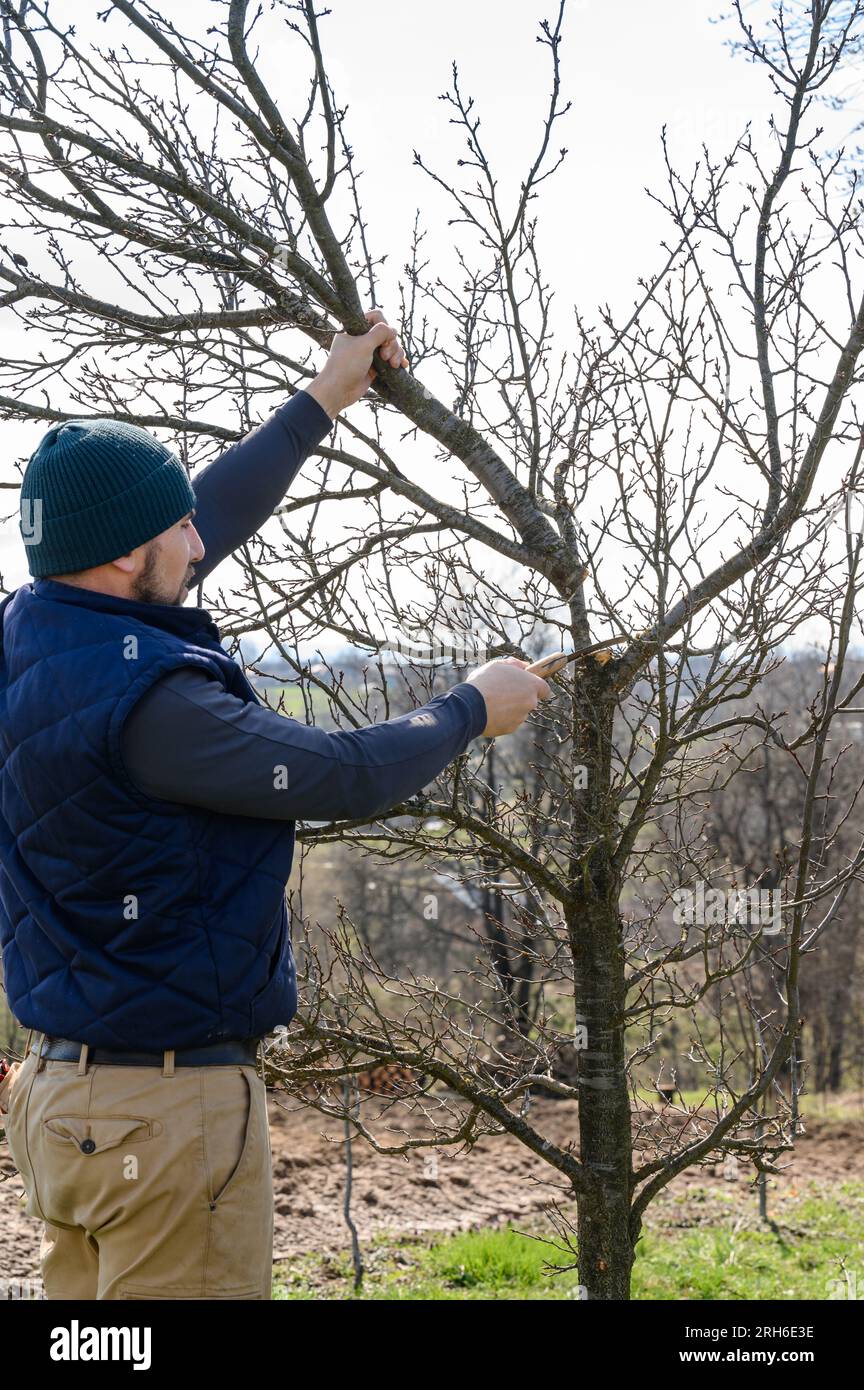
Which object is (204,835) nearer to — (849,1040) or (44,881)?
(44,881)

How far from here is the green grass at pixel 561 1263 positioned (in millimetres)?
8555

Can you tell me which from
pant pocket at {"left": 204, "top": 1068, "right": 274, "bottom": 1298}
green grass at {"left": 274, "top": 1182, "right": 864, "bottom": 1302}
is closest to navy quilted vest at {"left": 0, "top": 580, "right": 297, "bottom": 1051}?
pant pocket at {"left": 204, "top": 1068, "right": 274, "bottom": 1298}

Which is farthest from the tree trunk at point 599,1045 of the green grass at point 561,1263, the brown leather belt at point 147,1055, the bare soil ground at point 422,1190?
the bare soil ground at point 422,1190

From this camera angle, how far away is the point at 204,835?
1.96 meters

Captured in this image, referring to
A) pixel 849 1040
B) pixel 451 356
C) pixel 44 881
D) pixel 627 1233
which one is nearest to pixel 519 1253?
pixel 627 1233

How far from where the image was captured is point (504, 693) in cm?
225

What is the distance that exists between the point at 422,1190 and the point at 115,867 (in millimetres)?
10715

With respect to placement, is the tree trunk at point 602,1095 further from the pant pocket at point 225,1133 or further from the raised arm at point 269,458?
the pant pocket at point 225,1133

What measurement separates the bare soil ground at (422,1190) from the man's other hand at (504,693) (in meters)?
7.44

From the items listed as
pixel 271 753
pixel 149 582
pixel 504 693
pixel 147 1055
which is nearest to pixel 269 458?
pixel 149 582

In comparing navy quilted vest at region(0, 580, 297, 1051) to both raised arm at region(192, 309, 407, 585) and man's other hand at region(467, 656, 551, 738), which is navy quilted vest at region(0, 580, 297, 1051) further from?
raised arm at region(192, 309, 407, 585)

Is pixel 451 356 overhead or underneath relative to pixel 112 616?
overhead

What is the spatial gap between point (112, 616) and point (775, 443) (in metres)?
2.10

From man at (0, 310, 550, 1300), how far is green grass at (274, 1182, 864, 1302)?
6.82 metres
